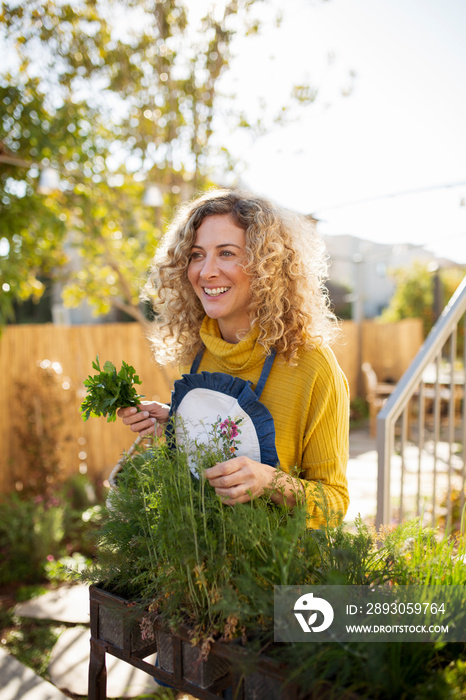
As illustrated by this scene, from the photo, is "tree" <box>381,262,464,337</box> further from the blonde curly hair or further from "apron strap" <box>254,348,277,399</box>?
"apron strap" <box>254,348,277,399</box>

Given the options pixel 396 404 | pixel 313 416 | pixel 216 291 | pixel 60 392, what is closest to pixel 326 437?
pixel 313 416

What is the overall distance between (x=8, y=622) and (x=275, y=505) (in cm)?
264

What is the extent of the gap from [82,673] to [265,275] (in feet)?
7.15

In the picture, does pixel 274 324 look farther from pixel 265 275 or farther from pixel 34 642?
pixel 34 642

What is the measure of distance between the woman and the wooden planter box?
1.16 ft

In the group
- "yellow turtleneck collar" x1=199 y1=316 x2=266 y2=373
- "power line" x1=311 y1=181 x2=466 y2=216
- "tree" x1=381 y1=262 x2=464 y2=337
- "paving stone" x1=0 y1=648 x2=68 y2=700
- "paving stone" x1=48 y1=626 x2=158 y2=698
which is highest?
"power line" x1=311 y1=181 x2=466 y2=216

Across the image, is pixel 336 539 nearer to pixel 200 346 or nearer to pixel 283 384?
pixel 283 384

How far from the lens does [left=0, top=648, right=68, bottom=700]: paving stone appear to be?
2.11 m

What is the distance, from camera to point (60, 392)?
4594mm

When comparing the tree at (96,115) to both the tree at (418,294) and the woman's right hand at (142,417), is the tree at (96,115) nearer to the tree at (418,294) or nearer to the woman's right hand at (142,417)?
the woman's right hand at (142,417)

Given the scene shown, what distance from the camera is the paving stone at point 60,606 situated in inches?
120

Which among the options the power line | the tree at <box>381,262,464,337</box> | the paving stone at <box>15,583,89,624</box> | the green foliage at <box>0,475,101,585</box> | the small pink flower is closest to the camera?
the small pink flower

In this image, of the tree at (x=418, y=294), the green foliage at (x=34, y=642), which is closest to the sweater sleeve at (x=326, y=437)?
the green foliage at (x=34, y=642)

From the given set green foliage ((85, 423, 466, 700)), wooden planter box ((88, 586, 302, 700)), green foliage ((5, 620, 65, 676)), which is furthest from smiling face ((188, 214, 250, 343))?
green foliage ((5, 620, 65, 676))
